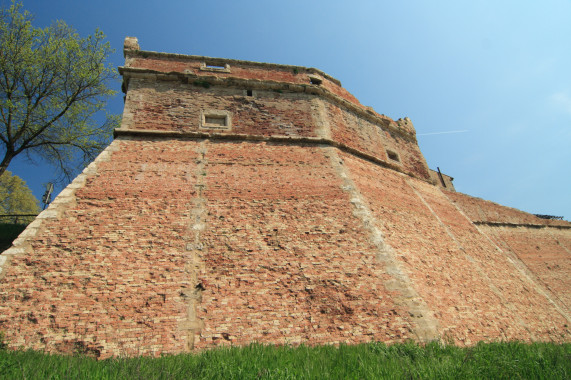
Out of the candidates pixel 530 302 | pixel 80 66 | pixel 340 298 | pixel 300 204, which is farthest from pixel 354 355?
pixel 80 66

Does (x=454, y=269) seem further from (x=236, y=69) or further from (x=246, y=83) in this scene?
(x=236, y=69)

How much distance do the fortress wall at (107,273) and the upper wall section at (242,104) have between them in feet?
6.97

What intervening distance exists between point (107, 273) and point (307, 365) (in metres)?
3.38

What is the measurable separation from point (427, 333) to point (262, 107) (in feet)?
22.8

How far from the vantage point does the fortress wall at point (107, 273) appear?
12.8ft

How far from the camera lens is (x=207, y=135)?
7648mm

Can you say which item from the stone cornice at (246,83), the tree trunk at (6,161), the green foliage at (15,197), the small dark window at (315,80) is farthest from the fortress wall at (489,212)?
the green foliage at (15,197)

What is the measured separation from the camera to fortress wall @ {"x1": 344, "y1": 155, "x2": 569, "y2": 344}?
5.34 metres

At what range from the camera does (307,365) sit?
3.01 meters

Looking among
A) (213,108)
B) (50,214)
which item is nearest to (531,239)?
(213,108)

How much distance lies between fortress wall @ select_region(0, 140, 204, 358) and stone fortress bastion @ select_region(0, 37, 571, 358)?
2 centimetres

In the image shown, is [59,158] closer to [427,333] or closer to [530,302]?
[427,333]

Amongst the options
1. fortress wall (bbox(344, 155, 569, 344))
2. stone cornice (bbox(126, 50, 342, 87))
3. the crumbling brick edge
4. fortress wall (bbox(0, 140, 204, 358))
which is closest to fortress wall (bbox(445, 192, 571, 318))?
fortress wall (bbox(344, 155, 569, 344))

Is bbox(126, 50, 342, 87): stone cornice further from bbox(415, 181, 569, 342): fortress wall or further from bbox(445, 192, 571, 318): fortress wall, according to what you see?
bbox(445, 192, 571, 318): fortress wall
